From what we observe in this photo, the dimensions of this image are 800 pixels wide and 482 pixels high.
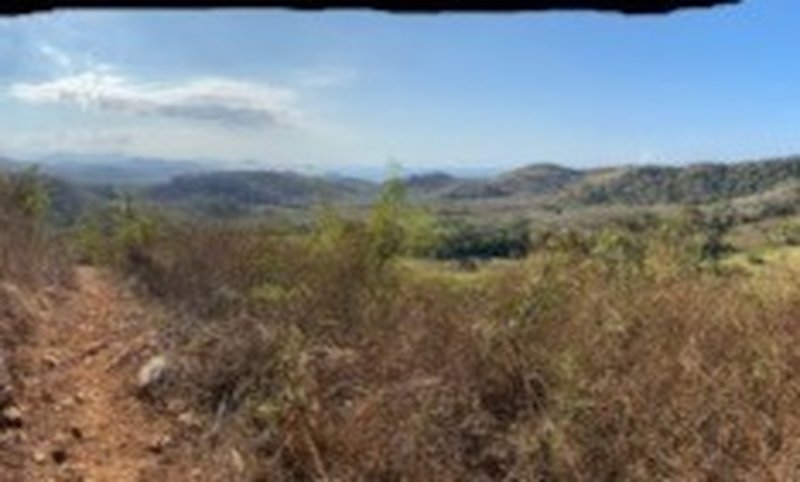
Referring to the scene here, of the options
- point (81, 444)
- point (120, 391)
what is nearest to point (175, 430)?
point (81, 444)

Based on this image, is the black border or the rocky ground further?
the rocky ground

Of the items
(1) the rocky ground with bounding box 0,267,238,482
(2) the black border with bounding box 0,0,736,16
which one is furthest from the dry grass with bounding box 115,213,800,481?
(2) the black border with bounding box 0,0,736,16

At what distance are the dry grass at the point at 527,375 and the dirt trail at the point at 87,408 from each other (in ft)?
1.87

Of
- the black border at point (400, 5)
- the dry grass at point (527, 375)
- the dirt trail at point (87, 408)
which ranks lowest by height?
the dirt trail at point (87, 408)

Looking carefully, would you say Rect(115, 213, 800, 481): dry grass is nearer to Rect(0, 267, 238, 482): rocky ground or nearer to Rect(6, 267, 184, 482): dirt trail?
Rect(0, 267, 238, 482): rocky ground

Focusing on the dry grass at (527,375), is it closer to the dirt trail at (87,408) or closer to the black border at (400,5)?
the dirt trail at (87,408)

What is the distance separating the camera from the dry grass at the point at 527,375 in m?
8.61

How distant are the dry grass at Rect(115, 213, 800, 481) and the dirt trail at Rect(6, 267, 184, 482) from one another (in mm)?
569

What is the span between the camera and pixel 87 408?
13.6 meters

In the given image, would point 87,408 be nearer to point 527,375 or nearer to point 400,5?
point 527,375

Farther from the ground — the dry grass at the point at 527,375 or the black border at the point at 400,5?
the black border at the point at 400,5

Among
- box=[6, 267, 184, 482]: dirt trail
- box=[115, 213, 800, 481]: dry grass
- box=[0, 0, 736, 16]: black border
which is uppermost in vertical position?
box=[0, 0, 736, 16]: black border

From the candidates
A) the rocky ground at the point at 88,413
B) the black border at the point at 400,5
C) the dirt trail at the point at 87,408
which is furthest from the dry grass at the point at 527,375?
the black border at the point at 400,5

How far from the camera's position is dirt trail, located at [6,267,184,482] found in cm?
1186
